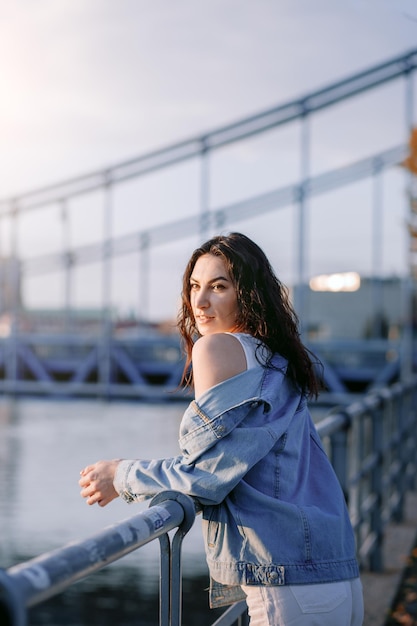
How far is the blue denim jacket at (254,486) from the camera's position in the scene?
1396mm

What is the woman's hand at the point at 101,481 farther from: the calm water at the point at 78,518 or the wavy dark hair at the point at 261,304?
the wavy dark hair at the point at 261,304

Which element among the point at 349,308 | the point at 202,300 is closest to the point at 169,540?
the point at 202,300

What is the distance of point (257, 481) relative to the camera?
4.71 feet

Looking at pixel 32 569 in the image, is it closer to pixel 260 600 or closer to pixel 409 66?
pixel 260 600

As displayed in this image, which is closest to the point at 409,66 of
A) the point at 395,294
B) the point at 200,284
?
the point at 395,294

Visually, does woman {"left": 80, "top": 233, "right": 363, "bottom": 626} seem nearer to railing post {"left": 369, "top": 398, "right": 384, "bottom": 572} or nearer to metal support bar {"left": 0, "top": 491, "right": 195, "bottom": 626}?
metal support bar {"left": 0, "top": 491, "right": 195, "bottom": 626}

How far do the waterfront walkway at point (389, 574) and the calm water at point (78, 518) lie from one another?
1.29 metres

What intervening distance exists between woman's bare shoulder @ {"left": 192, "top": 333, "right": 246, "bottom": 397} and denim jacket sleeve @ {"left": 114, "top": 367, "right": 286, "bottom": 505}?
0.7 inches

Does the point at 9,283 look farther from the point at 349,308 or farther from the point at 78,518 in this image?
the point at 78,518

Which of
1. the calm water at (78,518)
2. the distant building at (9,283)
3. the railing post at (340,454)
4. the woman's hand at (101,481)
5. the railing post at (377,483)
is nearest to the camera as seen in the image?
the woman's hand at (101,481)

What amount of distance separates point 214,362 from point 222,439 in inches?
4.4

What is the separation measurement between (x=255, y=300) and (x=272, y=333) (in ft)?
0.20

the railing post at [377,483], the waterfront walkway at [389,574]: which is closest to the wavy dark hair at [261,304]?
the waterfront walkway at [389,574]

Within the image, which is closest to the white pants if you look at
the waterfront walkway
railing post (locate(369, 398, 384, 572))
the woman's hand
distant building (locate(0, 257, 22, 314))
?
the woman's hand
